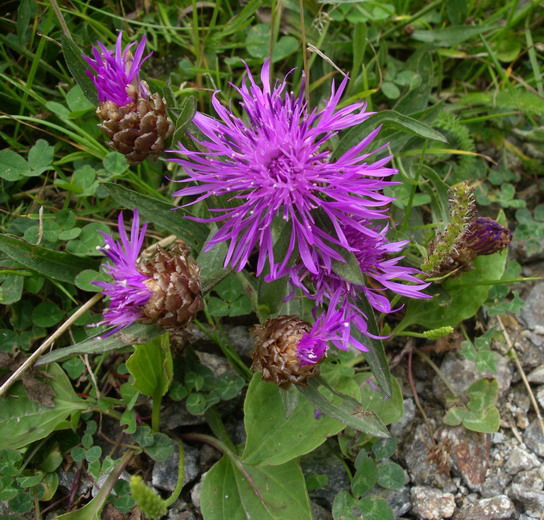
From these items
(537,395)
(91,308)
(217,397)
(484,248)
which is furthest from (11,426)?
(537,395)

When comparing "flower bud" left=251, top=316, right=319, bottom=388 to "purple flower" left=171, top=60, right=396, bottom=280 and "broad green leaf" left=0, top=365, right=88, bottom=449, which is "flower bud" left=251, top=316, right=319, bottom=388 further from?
"broad green leaf" left=0, top=365, right=88, bottom=449

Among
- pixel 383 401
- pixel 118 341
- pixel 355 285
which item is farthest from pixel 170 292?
pixel 383 401

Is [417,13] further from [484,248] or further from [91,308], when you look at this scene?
[91,308]

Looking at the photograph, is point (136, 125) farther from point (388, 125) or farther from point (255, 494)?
point (255, 494)

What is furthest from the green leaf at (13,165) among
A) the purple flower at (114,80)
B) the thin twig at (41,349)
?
the purple flower at (114,80)

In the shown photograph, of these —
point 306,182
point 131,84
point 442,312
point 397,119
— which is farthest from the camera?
point 442,312

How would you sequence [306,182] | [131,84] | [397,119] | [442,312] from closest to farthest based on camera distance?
[306,182] < [131,84] < [397,119] < [442,312]

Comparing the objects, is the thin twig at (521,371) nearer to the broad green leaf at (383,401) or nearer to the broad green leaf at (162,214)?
the broad green leaf at (383,401)
